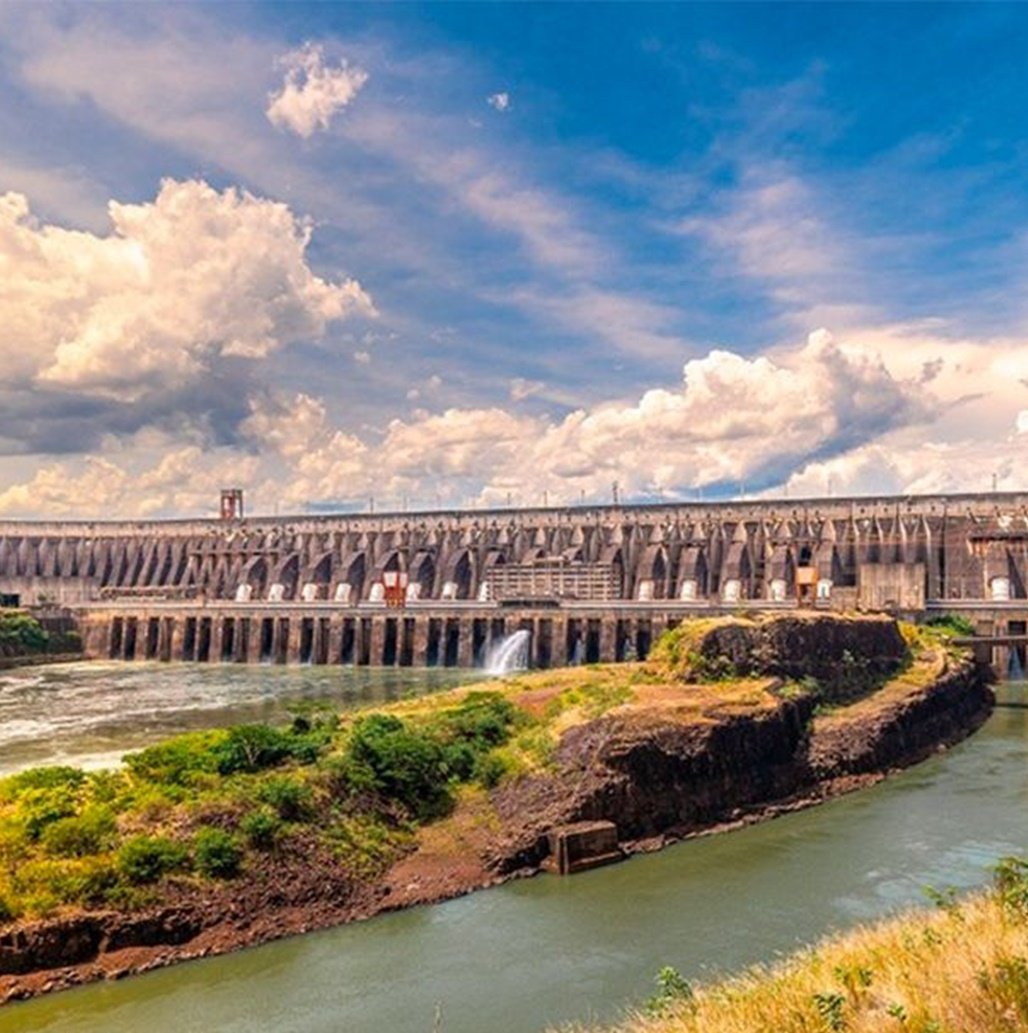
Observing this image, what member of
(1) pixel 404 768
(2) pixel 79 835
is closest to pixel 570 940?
(1) pixel 404 768

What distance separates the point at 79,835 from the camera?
22.9 m

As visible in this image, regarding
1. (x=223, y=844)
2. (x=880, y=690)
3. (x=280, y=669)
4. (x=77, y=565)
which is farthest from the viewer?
(x=77, y=565)

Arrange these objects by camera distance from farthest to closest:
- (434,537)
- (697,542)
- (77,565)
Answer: (77,565) < (434,537) < (697,542)

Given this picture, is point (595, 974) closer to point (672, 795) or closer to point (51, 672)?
point (672, 795)

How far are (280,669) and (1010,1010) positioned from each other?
227 feet

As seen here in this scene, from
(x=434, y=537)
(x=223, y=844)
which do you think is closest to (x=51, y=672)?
(x=434, y=537)

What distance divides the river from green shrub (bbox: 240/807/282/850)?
9.40 ft

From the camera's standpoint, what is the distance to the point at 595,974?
2052cm

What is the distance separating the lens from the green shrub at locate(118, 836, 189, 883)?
22.2 metres

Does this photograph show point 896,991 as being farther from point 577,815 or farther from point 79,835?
point 79,835

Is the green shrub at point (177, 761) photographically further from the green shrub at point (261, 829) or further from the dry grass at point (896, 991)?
the dry grass at point (896, 991)

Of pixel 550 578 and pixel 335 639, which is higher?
pixel 550 578

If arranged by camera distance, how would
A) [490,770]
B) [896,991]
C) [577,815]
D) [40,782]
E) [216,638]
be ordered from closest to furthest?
[896,991], [40,782], [577,815], [490,770], [216,638]

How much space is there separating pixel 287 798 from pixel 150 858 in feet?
12.9
